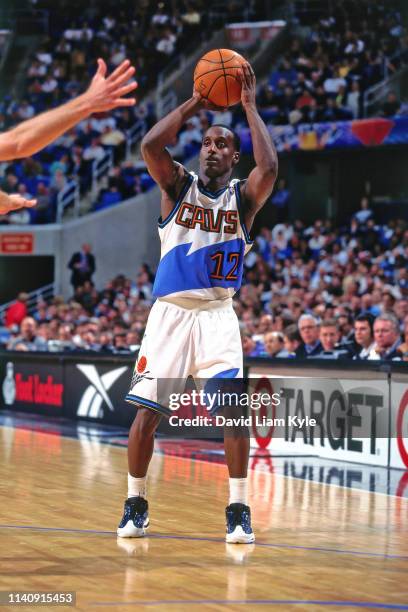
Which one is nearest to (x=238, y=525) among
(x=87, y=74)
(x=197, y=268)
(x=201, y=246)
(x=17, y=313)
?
(x=197, y=268)

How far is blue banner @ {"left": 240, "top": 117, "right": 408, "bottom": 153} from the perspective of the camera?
21250 mm

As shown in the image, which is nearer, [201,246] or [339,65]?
[201,246]

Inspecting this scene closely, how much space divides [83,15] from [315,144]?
9945 millimetres

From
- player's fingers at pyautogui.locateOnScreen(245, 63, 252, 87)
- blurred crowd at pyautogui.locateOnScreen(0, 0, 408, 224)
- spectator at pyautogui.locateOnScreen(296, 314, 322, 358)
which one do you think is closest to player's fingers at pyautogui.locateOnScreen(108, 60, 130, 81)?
player's fingers at pyautogui.locateOnScreen(245, 63, 252, 87)

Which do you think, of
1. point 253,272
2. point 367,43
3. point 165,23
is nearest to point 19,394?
point 253,272

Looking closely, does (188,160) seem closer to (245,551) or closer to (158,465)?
(158,465)

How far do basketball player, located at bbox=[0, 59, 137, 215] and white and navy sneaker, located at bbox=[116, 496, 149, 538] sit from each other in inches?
106

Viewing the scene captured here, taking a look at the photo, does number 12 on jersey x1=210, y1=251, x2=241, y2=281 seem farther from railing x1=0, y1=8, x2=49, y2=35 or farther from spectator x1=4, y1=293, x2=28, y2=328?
railing x1=0, y1=8, x2=49, y2=35

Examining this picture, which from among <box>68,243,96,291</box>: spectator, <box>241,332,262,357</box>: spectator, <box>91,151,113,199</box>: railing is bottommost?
<box>241,332,262,357</box>: spectator

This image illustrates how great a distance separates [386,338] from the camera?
419 inches

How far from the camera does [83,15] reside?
29.0 meters

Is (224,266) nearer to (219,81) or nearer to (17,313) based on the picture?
(219,81)

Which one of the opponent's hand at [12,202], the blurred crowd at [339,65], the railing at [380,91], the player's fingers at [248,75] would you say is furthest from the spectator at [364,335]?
the railing at [380,91]

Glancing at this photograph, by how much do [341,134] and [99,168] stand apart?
662 cm
